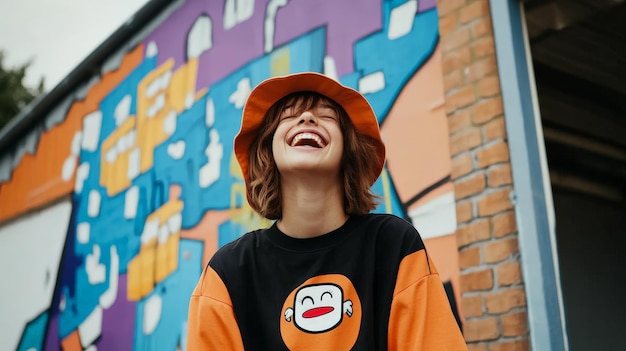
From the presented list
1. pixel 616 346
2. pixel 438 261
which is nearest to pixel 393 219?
pixel 438 261

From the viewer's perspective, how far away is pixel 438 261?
2.88 meters

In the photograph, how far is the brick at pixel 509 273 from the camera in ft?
8.15

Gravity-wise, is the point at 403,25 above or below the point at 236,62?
below

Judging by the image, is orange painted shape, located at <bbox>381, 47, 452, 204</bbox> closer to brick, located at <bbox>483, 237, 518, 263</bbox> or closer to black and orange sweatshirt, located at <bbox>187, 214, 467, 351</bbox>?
brick, located at <bbox>483, 237, 518, 263</bbox>

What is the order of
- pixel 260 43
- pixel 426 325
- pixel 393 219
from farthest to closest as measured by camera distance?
pixel 260 43
pixel 393 219
pixel 426 325

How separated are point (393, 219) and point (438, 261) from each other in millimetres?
1171

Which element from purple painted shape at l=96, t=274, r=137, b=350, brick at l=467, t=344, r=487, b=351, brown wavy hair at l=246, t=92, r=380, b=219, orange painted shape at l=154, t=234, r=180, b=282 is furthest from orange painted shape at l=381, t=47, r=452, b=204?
purple painted shape at l=96, t=274, r=137, b=350

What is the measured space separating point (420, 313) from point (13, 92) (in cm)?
1727

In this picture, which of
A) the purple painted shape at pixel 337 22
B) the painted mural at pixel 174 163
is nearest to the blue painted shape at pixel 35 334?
the painted mural at pixel 174 163

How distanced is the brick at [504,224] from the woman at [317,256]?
83 cm

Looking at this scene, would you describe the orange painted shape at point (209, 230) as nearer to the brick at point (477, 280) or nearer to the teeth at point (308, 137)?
the brick at point (477, 280)

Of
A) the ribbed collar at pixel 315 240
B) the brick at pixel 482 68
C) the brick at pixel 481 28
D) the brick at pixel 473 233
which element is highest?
the brick at pixel 481 28

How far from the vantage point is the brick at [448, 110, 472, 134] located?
2846 millimetres

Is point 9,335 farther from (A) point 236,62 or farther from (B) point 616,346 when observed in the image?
(B) point 616,346
